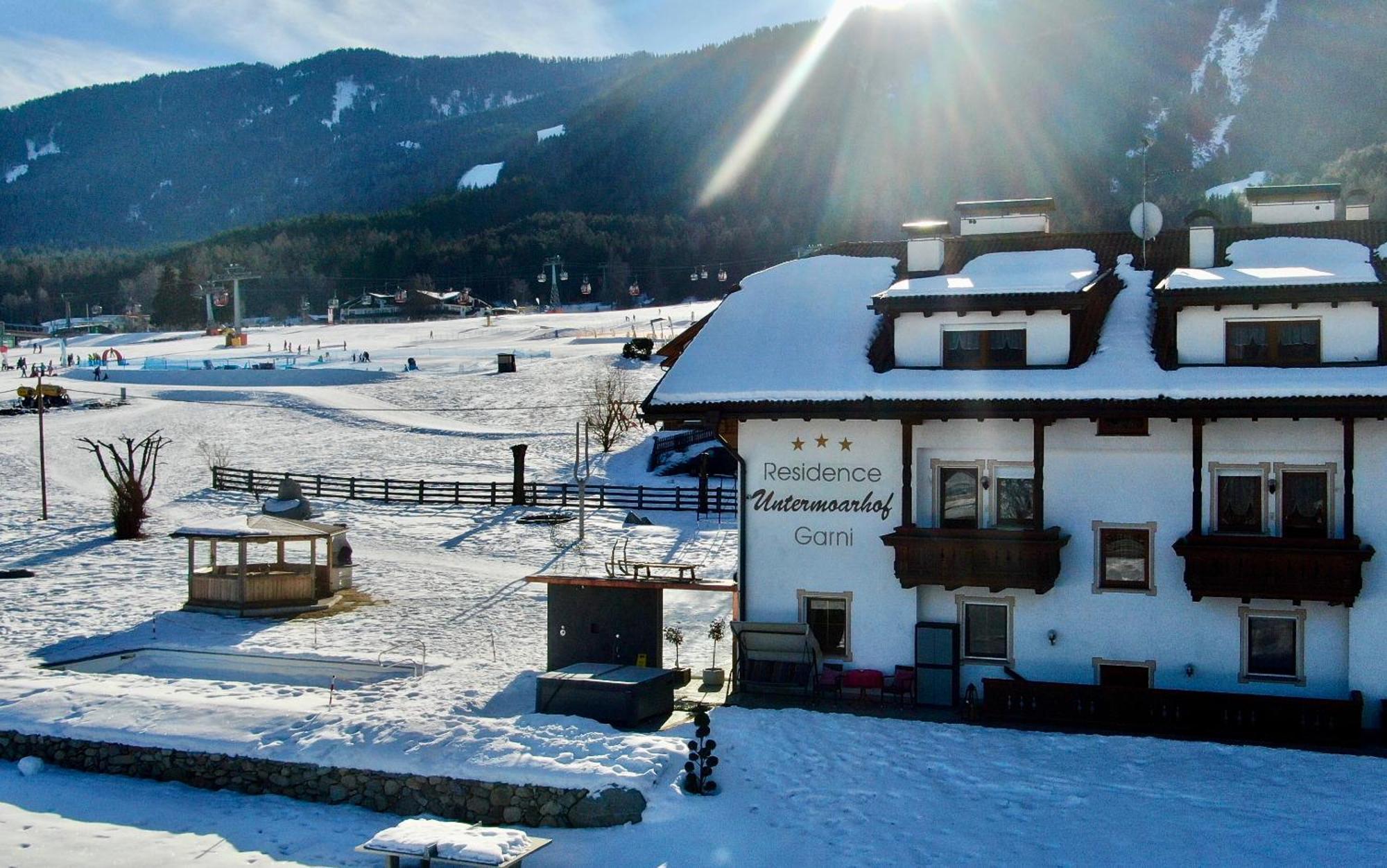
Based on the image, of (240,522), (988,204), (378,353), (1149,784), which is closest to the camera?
(1149,784)

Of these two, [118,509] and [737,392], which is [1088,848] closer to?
[737,392]

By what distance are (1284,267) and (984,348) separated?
194 inches

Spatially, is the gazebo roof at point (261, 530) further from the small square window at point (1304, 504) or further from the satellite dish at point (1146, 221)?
the small square window at point (1304, 504)

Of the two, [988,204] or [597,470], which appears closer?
[988,204]

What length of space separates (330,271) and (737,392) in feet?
592

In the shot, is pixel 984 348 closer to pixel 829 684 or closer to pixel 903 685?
pixel 903 685

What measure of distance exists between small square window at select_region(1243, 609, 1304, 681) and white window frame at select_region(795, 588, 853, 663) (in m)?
5.95

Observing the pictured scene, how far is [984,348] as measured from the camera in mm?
21234

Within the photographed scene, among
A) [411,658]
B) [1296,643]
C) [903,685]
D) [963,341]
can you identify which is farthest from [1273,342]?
[411,658]

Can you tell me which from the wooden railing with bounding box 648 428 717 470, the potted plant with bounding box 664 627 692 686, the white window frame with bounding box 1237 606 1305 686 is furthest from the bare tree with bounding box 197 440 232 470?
the white window frame with bounding box 1237 606 1305 686

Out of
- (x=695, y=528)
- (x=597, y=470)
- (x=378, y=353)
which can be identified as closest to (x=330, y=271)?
(x=378, y=353)

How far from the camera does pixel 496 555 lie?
36.8m

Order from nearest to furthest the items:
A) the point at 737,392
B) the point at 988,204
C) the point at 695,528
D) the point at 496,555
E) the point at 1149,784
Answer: the point at 1149,784 < the point at 737,392 < the point at 988,204 < the point at 496,555 < the point at 695,528

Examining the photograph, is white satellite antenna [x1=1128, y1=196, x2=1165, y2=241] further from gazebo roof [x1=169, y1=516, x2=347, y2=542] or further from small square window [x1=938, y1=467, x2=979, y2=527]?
gazebo roof [x1=169, y1=516, x2=347, y2=542]
